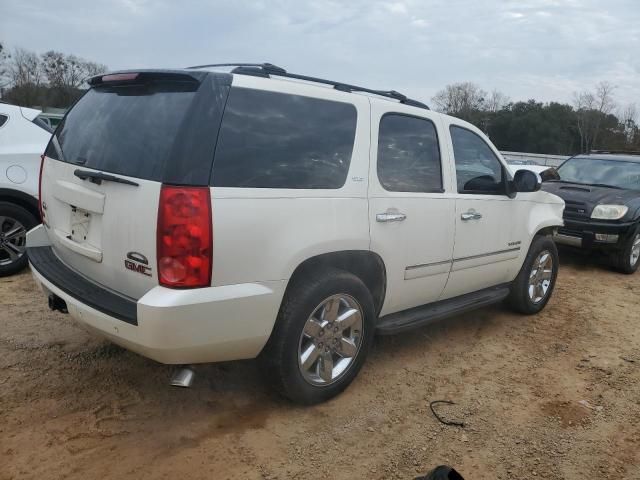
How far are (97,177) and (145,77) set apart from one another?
592 mm

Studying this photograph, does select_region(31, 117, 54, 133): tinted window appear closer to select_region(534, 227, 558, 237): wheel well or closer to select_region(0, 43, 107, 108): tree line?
select_region(534, 227, 558, 237): wheel well

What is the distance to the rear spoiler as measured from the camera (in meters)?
2.62

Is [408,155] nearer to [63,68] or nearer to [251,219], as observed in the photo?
[251,219]

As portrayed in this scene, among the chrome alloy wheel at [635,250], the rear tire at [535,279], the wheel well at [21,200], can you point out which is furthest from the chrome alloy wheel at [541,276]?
the wheel well at [21,200]

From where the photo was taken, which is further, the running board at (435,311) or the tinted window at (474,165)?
the tinted window at (474,165)

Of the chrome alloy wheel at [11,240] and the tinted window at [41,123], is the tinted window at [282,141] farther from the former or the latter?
the tinted window at [41,123]

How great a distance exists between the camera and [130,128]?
2768 mm

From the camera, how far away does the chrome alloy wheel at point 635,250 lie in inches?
293

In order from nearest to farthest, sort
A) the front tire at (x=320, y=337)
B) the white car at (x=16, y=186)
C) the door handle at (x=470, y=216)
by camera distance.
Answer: the front tire at (x=320, y=337)
the door handle at (x=470, y=216)
the white car at (x=16, y=186)

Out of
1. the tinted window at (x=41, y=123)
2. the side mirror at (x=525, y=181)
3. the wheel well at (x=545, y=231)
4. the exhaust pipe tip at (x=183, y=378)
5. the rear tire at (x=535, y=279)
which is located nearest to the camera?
the exhaust pipe tip at (x=183, y=378)

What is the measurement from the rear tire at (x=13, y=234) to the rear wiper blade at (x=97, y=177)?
113 inches

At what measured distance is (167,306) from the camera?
240cm


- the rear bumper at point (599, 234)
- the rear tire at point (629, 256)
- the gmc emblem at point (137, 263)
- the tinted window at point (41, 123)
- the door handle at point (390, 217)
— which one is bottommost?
the rear tire at point (629, 256)

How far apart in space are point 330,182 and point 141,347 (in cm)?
136
